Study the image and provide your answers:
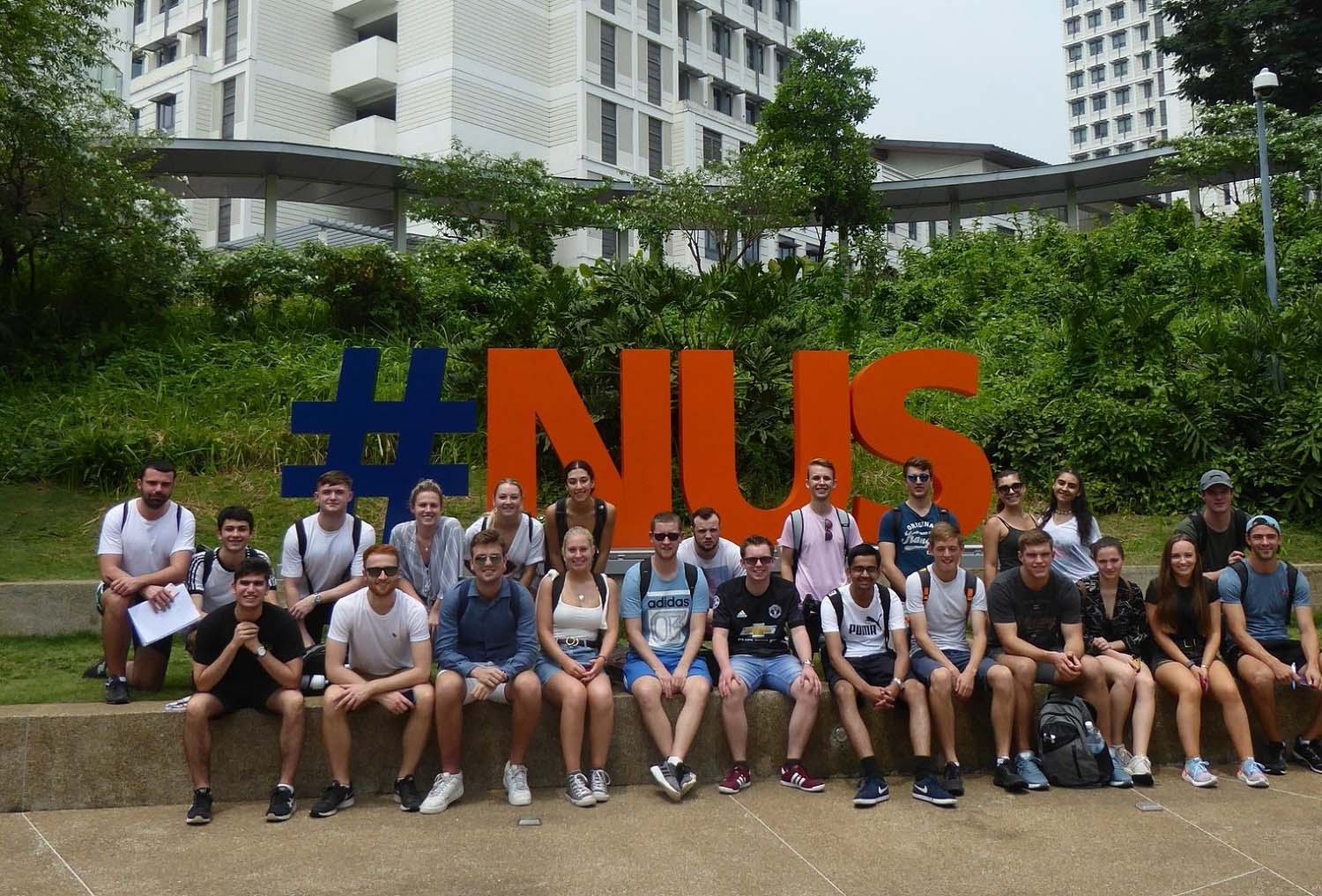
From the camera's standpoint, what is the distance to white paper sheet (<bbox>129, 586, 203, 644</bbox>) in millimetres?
6117

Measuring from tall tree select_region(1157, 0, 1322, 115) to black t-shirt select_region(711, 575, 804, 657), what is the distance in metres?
24.9

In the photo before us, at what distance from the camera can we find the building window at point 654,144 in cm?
4031

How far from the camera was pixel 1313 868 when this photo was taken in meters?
5.07

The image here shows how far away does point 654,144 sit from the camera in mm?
40750

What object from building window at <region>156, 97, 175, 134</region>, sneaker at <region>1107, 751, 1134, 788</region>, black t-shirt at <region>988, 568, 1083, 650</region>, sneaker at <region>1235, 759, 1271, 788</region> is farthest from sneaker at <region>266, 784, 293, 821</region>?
building window at <region>156, 97, 175, 134</region>

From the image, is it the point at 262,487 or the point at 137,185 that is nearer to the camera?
the point at 262,487

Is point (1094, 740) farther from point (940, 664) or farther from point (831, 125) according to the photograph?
point (831, 125)

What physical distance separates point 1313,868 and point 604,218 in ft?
65.3

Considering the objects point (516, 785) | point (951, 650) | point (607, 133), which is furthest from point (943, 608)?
point (607, 133)

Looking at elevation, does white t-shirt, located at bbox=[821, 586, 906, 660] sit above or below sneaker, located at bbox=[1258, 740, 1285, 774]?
above

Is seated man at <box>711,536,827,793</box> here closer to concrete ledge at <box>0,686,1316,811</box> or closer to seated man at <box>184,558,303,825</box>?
concrete ledge at <box>0,686,1316,811</box>

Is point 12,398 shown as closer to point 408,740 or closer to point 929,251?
point 408,740

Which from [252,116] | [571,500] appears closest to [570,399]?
[571,500]

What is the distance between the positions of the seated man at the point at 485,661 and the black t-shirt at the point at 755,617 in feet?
3.86
